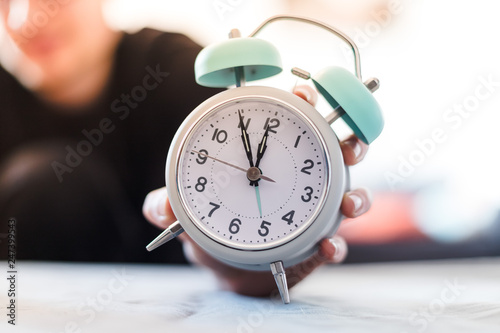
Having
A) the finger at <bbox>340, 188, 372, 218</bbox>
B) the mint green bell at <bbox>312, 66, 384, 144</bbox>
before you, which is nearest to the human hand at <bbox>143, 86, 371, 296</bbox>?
the finger at <bbox>340, 188, 372, 218</bbox>

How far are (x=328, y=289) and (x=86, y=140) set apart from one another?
33.1 inches

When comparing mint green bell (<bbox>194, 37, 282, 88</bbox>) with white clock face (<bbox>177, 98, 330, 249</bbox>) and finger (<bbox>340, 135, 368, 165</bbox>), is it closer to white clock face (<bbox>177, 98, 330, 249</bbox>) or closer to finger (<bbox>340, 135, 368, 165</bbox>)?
white clock face (<bbox>177, 98, 330, 249</bbox>)

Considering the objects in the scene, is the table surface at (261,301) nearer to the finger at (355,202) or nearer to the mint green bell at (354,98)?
the finger at (355,202)

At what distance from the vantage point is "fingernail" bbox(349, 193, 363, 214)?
853 millimetres

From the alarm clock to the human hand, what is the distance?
35 mm

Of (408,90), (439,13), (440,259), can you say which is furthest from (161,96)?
(440,259)

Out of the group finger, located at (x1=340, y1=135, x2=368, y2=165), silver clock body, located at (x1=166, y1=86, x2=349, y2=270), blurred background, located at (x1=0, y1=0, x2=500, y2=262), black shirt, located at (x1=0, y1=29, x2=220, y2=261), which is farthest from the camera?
black shirt, located at (x1=0, y1=29, x2=220, y2=261)

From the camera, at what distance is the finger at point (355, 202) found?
0.84 m

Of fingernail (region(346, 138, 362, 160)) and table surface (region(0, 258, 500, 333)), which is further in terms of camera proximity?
fingernail (region(346, 138, 362, 160))

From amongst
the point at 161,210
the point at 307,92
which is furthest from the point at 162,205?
the point at 307,92

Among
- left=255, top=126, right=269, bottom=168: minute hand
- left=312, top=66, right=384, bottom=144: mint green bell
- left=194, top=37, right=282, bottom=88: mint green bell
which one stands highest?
left=194, top=37, right=282, bottom=88: mint green bell

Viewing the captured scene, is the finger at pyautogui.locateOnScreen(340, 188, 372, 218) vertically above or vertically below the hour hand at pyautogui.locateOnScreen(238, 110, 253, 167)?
below

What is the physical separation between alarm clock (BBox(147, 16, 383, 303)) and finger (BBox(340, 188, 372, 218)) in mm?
24

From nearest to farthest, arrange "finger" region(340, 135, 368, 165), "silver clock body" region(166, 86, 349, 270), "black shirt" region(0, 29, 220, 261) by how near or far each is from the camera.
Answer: "silver clock body" region(166, 86, 349, 270), "finger" region(340, 135, 368, 165), "black shirt" region(0, 29, 220, 261)
